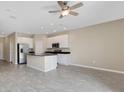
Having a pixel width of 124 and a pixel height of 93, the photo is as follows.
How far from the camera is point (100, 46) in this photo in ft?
17.3

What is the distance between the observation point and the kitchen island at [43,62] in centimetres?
510

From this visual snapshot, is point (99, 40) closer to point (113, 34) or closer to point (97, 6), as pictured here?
point (113, 34)

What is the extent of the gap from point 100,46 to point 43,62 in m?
3.12

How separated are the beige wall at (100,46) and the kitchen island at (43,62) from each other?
1.78 metres

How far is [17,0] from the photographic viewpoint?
2760mm

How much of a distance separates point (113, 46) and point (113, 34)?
22.9 inches

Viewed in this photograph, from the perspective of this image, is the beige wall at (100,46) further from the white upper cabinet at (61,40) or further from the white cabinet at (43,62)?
the white cabinet at (43,62)

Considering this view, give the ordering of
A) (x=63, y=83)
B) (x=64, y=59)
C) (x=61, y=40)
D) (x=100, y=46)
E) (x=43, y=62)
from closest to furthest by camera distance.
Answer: (x=63, y=83) → (x=43, y=62) → (x=100, y=46) → (x=64, y=59) → (x=61, y=40)

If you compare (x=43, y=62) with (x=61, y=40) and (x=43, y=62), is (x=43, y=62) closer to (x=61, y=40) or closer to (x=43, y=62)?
(x=43, y=62)

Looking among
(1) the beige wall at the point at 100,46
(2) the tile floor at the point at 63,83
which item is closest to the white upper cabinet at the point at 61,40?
(1) the beige wall at the point at 100,46

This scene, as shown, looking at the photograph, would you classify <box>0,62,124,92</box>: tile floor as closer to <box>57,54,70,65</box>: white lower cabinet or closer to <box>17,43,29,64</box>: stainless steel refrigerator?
<box>57,54,70,65</box>: white lower cabinet

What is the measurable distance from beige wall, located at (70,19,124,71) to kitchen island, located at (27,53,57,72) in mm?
1779

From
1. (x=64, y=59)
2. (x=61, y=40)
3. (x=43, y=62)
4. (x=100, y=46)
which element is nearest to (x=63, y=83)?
(x=43, y=62)

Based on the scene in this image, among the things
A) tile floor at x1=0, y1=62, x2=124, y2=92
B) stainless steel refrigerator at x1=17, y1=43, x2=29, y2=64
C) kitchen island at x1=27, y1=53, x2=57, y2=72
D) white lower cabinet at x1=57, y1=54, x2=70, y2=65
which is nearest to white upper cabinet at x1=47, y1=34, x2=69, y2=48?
white lower cabinet at x1=57, y1=54, x2=70, y2=65
